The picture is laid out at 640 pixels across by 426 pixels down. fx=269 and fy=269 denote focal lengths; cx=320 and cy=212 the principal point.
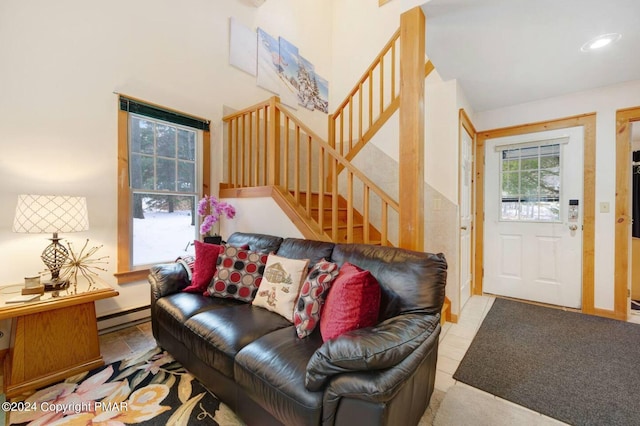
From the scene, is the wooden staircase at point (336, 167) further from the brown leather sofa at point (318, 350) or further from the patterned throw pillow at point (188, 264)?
the patterned throw pillow at point (188, 264)

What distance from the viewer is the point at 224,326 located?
4.94ft

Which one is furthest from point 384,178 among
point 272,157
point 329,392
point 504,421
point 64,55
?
point 64,55

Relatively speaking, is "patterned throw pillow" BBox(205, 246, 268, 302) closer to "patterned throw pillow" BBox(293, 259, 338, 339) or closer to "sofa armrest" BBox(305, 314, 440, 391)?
"patterned throw pillow" BBox(293, 259, 338, 339)

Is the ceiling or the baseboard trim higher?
the ceiling

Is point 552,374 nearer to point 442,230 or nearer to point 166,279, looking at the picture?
point 442,230

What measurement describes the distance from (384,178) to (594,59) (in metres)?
2.04

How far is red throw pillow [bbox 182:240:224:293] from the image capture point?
204cm

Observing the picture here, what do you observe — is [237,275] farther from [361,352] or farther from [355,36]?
[355,36]

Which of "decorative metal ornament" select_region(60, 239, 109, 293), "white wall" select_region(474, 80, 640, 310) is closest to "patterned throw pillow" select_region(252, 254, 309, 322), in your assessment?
"decorative metal ornament" select_region(60, 239, 109, 293)

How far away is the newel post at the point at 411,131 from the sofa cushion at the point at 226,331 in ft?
3.50

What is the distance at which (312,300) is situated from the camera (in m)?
1.46

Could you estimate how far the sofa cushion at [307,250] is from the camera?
75.4 inches

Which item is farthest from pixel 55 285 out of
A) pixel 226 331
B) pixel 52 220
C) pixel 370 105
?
pixel 370 105

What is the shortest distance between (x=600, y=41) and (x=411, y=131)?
1.69 metres
